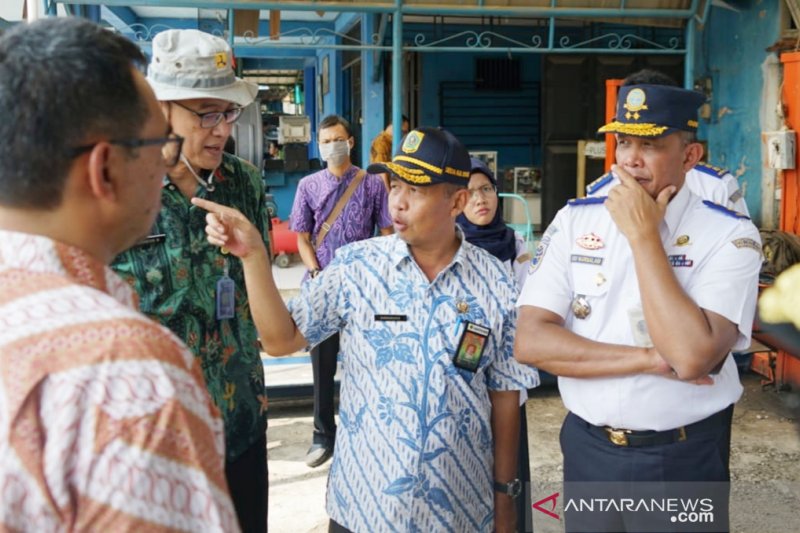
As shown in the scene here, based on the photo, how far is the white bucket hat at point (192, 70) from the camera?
203cm

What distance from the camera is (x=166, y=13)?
10930 millimetres

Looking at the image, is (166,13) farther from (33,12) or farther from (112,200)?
(112,200)

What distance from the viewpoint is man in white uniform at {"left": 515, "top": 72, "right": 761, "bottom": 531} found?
1.99 meters

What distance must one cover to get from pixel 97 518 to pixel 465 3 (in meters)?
4.84

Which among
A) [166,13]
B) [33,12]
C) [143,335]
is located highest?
[166,13]

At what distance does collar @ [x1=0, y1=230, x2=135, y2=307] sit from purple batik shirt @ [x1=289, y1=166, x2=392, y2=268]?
Answer: 12.3ft

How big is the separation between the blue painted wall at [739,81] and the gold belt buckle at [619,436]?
5193 millimetres

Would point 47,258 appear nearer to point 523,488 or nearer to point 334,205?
point 523,488

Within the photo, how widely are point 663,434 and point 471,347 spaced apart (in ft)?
1.81

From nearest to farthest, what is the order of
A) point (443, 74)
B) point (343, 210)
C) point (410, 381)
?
point (410, 381)
point (343, 210)
point (443, 74)

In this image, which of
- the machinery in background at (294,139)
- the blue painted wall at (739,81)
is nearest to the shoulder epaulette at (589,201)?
the blue painted wall at (739,81)

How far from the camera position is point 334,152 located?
15.8ft

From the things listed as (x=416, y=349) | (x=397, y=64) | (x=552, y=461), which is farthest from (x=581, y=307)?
(x=397, y=64)

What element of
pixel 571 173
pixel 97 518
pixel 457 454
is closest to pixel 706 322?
pixel 457 454
